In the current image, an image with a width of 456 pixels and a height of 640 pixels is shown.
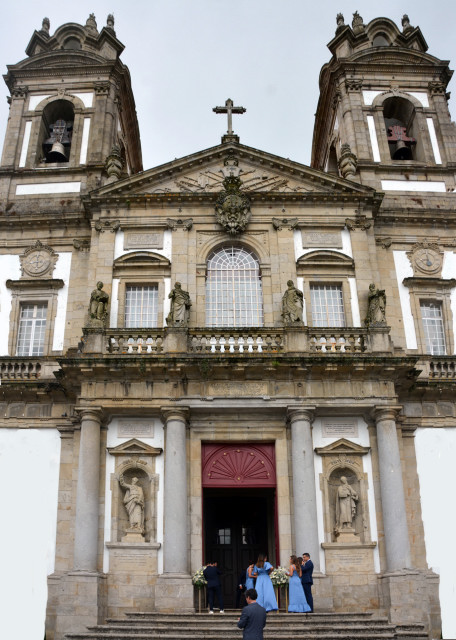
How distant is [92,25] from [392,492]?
63.8ft

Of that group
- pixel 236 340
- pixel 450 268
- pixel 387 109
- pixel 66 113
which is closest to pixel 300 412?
pixel 236 340

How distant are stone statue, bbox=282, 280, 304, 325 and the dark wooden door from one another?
476cm

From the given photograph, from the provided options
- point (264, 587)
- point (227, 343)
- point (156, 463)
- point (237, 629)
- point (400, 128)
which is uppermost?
point (400, 128)

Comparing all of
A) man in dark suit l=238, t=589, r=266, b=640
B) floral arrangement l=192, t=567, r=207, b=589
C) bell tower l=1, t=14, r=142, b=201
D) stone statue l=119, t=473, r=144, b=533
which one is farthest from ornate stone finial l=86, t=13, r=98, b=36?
man in dark suit l=238, t=589, r=266, b=640

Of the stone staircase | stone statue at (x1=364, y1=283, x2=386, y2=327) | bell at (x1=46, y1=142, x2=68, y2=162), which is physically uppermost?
bell at (x1=46, y1=142, x2=68, y2=162)

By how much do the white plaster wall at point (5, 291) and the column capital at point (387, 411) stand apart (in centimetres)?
951

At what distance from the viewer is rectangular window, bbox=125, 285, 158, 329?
1805 cm

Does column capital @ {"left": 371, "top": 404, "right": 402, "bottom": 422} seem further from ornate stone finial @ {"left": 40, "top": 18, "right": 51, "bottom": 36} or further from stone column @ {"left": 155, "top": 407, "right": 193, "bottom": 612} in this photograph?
ornate stone finial @ {"left": 40, "top": 18, "right": 51, "bottom": 36}

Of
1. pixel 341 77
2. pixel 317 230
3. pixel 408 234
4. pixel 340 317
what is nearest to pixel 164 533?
pixel 340 317

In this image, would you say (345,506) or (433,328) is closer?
(345,506)

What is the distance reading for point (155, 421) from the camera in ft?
54.0

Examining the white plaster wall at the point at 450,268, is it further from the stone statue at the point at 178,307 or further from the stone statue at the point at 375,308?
the stone statue at the point at 178,307

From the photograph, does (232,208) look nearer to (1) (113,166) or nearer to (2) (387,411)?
(1) (113,166)

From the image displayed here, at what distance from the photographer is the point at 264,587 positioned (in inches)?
510
